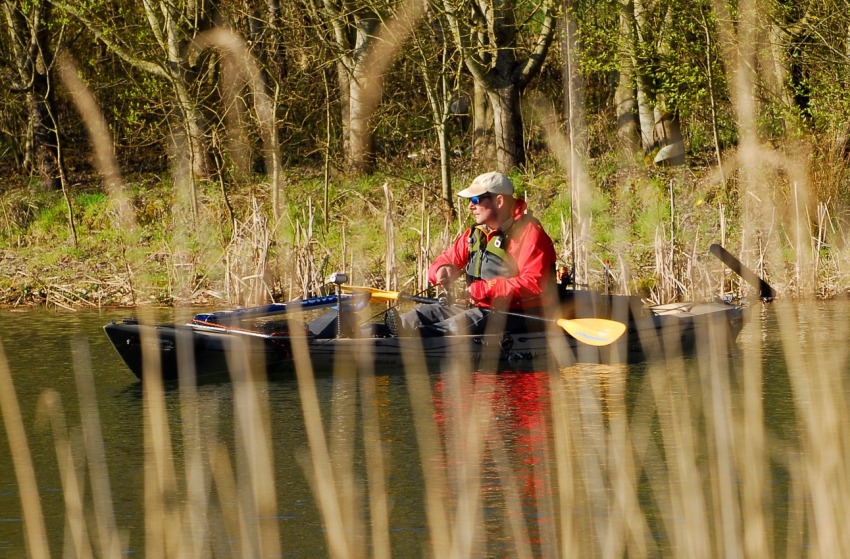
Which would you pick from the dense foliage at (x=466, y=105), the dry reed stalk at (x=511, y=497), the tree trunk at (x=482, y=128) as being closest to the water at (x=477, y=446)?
the dry reed stalk at (x=511, y=497)

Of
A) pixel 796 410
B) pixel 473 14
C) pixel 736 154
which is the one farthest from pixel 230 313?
pixel 736 154

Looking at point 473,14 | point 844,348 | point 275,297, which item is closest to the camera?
point 844,348

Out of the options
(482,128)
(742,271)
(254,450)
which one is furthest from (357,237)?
(254,450)

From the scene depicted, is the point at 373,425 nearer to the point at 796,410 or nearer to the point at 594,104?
the point at 796,410

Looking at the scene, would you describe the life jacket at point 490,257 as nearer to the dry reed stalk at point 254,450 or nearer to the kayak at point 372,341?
the kayak at point 372,341

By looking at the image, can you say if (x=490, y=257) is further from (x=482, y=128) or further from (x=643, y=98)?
(x=482, y=128)

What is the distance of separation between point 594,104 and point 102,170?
6.90m

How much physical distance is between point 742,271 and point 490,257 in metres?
1.89

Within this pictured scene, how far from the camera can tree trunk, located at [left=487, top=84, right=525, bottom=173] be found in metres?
16.4

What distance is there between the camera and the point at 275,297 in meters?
12.8

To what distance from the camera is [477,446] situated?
684cm

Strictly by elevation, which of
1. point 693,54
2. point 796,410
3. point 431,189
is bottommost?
point 796,410

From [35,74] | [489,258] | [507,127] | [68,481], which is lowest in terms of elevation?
[68,481]

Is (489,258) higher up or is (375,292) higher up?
(489,258)
